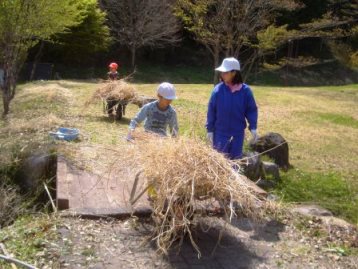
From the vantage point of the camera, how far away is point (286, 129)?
1462cm

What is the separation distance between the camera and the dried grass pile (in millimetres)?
4379

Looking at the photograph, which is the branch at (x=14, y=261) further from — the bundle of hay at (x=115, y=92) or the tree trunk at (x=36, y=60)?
the tree trunk at (x=36, y=60)

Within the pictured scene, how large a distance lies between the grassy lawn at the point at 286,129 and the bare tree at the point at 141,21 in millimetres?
10519

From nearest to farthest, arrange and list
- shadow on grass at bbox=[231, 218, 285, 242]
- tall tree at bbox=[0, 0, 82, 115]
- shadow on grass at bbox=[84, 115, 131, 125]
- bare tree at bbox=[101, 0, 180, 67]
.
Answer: shadow on grass at bbox=[231, 218, 285, 242] < shadow on grass at bbox=[84, 115, 131, 125] < tall tree at bbox=[0, 0, 82, 115] < bare tree at bbox=[101, 0, 180, 67]

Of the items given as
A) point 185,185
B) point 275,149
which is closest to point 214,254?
point 185,185

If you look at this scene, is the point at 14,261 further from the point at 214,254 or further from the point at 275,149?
the point at 275,149

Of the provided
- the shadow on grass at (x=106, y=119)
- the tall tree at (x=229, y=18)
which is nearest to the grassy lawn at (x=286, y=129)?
the shadow on grass at (x=106, y=119)

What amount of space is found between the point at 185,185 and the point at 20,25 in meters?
9.82

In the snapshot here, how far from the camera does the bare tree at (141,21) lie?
102 feet

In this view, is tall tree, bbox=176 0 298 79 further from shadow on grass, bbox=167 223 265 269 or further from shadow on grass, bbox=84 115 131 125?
shadow on grass, bbox=167 223 265 269

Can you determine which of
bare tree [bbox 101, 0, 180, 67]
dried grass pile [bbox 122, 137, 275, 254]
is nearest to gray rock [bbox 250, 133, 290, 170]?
dried grass pile [bbox 122, 137, 275, 254]

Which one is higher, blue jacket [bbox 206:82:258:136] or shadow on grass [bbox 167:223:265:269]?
blue jacket [bbox 206:82:258:136]

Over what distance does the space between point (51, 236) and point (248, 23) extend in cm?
1821

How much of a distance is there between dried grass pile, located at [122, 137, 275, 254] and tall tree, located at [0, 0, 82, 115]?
919 centimetres
